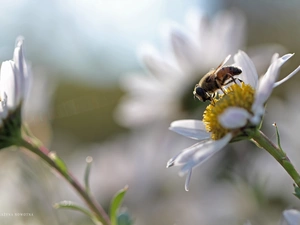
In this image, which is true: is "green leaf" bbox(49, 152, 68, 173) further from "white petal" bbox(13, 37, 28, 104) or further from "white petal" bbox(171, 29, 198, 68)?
"white petal" bbox(171, 29, 198, 68)

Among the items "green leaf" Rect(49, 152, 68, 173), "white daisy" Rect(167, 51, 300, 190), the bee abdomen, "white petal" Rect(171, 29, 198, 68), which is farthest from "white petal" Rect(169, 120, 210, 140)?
"white petal" Rect(171, 29, 198, 68)

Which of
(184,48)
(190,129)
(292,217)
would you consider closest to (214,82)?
(190,129)

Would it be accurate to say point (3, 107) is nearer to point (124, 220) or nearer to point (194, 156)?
point (124, 220)

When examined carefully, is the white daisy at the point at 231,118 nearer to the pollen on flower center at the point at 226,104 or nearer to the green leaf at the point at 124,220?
the pollen on flower center at the point at 226,104

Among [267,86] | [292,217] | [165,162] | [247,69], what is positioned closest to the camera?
[292,217]

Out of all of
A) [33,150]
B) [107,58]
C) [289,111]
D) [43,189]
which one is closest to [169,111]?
[289,111]

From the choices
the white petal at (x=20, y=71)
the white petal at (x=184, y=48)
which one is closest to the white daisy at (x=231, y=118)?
the white petal at (x=20, y=71)
